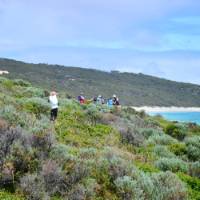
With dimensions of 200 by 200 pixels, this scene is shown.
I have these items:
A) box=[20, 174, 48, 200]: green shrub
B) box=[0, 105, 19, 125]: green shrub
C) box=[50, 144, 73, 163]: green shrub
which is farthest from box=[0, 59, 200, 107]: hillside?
box=[20, 174, 48, 200]: green shrub

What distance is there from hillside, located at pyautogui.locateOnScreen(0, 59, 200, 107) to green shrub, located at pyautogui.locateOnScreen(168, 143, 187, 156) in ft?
257

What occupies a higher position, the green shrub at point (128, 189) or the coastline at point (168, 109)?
the green shrub at point (128, 189)

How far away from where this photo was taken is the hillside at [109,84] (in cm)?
11206

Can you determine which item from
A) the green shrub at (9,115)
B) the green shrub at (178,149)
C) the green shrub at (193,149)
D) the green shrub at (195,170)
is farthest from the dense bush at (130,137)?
the green shrub at (9,115)

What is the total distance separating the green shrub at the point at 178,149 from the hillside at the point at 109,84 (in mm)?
78311

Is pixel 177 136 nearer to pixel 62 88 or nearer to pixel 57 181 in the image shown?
pixel 57 181

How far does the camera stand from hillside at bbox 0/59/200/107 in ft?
368

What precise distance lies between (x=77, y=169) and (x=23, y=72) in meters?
105

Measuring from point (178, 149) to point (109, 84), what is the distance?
Result: 385 feet

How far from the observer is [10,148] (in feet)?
33.4

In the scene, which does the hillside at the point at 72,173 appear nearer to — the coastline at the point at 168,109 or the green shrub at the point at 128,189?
the green shrub at the point at 128,189

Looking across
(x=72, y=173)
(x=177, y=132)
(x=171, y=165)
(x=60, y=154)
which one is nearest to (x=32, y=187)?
(x=72, y=173)

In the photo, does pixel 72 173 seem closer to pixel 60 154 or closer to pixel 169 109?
pixel 60 154

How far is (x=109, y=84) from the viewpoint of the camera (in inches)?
5325
